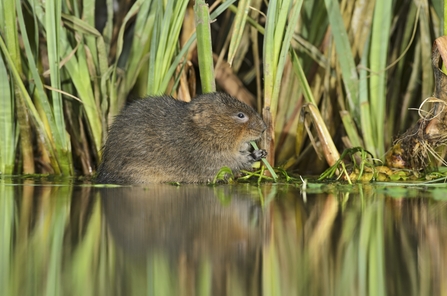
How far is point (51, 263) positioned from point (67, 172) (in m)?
3.07

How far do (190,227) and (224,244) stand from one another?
36 centimetres

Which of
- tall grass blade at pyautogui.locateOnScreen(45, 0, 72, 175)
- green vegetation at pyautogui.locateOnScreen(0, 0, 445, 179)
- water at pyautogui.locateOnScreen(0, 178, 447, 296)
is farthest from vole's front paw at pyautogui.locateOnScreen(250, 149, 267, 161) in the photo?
tall grass blade at pyautogui.locateOnScreen(45, 0, 72, 175)

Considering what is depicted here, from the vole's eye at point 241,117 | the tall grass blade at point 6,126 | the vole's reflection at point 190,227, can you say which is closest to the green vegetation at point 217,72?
the tall grass blade at point 6,126

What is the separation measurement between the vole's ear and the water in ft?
3.05

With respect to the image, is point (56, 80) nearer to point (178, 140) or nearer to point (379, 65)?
point (178, 140)

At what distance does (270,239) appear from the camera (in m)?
2.51

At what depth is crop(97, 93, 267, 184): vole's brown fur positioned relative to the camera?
467 centimetres

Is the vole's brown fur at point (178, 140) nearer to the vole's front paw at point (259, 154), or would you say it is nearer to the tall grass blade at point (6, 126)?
the vole's front paw at point (259, 154)

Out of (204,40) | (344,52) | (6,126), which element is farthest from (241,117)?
(6,126)

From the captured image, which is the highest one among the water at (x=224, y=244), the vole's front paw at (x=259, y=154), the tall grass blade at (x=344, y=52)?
the tall grass blade at (x=344, y=52)

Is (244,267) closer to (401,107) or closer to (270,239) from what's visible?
(270,239)

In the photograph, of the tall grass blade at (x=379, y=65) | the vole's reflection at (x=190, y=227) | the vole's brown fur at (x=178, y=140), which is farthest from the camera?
the tall grass blade at (x=379, y=65)

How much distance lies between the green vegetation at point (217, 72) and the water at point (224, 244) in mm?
1160

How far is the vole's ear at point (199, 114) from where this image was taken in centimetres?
470
